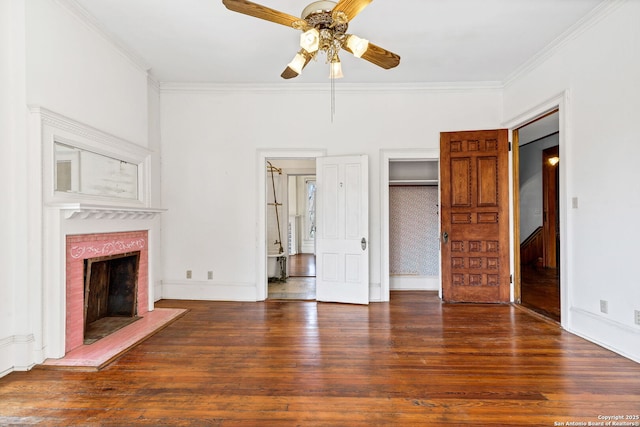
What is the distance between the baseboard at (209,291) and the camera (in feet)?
15.3

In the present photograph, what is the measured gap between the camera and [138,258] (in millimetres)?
3795

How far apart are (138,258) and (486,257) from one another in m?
4.44

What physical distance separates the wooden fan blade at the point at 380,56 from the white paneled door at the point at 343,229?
1825 millimetres

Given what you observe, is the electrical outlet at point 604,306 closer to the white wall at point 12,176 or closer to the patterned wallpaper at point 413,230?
the patterned wallpaper at point 413,230

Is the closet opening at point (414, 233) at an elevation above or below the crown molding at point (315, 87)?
below

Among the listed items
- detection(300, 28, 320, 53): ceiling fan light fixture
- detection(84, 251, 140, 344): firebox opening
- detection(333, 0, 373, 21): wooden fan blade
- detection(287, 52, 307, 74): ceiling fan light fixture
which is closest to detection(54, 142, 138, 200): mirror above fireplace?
detection(84, 251, 140, 344): firebox opening

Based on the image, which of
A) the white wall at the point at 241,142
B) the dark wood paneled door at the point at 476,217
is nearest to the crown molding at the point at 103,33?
the white wall at the point at 241,142

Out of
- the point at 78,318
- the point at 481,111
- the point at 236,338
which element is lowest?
the point at 236,338

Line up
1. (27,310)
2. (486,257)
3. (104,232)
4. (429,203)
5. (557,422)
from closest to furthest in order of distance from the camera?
(557,422) → (27,310) → (104,232) → (486,257) → (429,203)

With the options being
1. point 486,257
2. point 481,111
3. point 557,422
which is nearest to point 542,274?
point 486,257

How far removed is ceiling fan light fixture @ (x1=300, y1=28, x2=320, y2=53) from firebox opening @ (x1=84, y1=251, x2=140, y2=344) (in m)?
2.78

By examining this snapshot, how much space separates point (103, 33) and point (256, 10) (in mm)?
2224

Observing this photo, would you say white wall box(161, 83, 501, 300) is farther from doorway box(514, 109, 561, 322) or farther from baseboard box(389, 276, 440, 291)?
doorway box(514, 109, 561, 322)

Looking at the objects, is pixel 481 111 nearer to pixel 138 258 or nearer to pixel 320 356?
pixel 320 356
